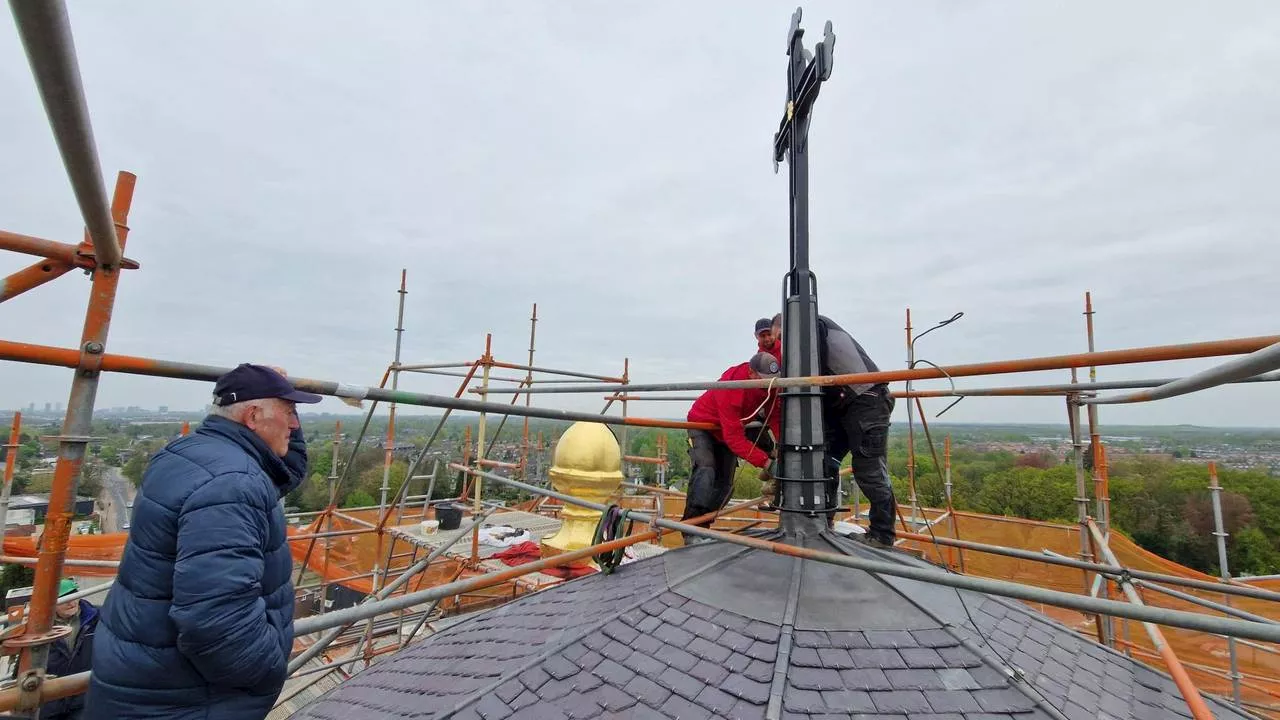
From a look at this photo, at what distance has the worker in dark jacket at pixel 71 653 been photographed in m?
5.20

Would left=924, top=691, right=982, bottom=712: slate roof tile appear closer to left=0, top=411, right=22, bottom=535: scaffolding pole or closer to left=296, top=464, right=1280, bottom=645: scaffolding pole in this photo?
left=296, top=464, right=1280, bottom=645: scaffolding pole

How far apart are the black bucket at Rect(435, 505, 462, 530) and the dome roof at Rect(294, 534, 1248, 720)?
1185 cm

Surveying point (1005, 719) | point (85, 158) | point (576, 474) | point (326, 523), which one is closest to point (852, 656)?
point (1005, 719)

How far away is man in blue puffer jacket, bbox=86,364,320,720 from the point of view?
2240 mm

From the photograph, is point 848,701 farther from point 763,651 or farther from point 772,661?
point 763,651

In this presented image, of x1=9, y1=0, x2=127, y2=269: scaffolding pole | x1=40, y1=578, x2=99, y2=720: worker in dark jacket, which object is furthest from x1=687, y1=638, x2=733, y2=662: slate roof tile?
x1=40, y1=578, x2=99, y2=720: worker in dark jacket

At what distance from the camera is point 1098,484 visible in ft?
28.0

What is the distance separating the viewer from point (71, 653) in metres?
5.67

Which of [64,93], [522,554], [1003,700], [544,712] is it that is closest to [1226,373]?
[1003,700]

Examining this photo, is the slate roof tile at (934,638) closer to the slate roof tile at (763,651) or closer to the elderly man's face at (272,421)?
the slate roof tile at (763,651)

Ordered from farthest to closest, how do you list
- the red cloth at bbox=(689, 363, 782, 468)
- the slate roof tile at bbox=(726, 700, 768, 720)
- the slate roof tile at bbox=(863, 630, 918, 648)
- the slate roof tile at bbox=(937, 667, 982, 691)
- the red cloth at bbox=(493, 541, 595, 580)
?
the red cloth at bbox=(493, 541, 595, 580), the red cloth at bbox=(689, 363, 782, 468), the slate roof tile at bbox=(863, 630, 918, 648), the slate roof tile at bbox=(937, 667, 982, 691), the slate roof tile at bbox=(726, 700, 768, 720)

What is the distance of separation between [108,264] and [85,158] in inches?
50.6

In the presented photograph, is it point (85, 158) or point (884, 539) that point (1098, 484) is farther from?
point (85, 158)

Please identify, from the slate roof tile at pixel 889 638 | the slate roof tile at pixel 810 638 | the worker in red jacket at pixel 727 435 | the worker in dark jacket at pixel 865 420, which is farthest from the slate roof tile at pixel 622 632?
the worker in dark jacket at pixel 865 420
